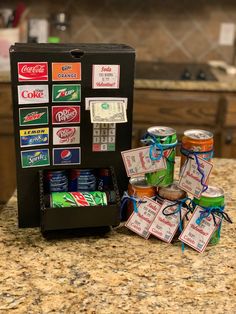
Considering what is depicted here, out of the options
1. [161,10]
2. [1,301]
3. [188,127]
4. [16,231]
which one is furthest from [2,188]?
[1,301]

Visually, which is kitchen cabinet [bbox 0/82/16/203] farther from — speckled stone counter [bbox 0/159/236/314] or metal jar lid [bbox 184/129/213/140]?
metal jar lid [bbox 184/129/213/140]

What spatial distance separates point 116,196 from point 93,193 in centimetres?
6

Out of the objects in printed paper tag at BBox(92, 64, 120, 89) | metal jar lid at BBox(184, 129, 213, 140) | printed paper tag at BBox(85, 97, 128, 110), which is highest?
printed paper tag at BBox(92, 64, 120, 89)

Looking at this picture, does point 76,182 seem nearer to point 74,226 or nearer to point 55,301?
point 74,226

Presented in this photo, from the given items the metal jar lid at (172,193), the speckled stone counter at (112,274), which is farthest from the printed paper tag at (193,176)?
the speckled stone counter at (112,274)

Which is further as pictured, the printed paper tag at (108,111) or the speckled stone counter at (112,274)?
the printed paper tag at (108,111)

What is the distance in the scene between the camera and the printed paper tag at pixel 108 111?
44.4 inches

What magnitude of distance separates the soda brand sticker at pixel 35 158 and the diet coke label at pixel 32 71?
→ 0.17 meters

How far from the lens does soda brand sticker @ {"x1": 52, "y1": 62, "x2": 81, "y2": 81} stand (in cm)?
111

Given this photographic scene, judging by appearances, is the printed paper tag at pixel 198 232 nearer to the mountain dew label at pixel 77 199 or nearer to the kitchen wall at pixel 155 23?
the mountain dew label at pixel 77 199

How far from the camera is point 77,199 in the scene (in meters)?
1.11

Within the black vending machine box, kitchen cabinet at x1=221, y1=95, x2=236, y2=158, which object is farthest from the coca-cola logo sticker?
kitchen cabinet at x1=221, y1=95, x2=236, y2=158

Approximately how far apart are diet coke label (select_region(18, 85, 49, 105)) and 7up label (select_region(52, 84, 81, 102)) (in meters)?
0.02

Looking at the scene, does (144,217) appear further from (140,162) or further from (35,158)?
(35,158)
